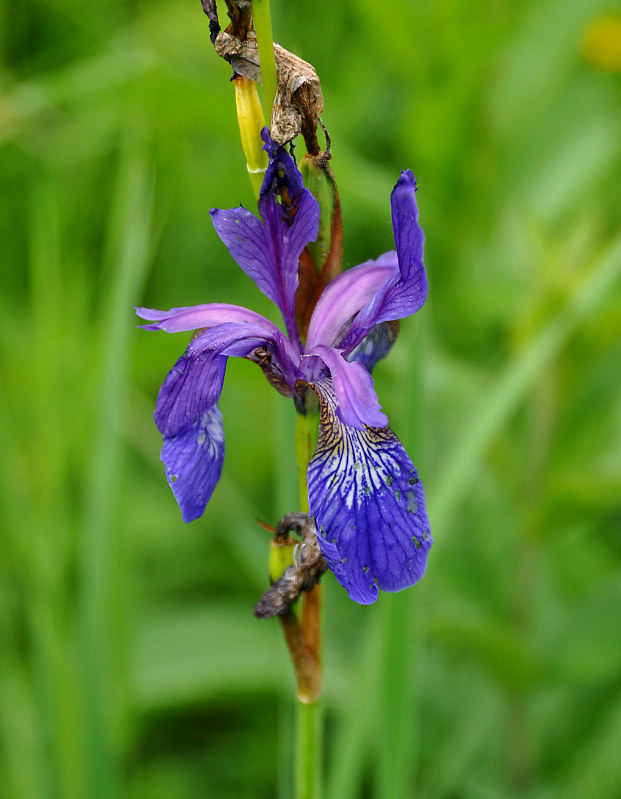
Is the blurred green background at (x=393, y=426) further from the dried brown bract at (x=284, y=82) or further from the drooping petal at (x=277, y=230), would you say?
the dried brown bract at (x=284, y=82)

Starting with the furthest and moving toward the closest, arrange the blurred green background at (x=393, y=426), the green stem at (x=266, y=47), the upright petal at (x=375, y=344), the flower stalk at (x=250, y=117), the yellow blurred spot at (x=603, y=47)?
the yellow blurred spot at (x=603, y=47) < the blurred green background at (x=393, y=426) < the upright petal at (x=375, y=344) < the flower stalk at (x=250, y=117) < the green stem at (x=266, y=47)

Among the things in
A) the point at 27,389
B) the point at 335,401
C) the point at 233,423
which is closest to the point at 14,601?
the point at 27,389

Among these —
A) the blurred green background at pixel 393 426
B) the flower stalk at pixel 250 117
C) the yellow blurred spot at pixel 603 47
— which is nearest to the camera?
the flower stalk at pixel 250 117

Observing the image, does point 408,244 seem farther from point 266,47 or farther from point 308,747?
point 308,747

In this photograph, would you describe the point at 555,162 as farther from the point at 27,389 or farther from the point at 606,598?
the point at 27,389

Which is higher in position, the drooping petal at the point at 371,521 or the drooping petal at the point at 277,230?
the drooping petal at the point at 277,230

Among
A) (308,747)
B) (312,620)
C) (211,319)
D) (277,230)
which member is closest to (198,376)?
(211,319)

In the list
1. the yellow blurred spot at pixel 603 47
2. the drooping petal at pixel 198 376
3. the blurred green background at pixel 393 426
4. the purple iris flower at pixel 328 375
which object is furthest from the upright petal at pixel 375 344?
the yellow blurred spot at pixel 603 47
